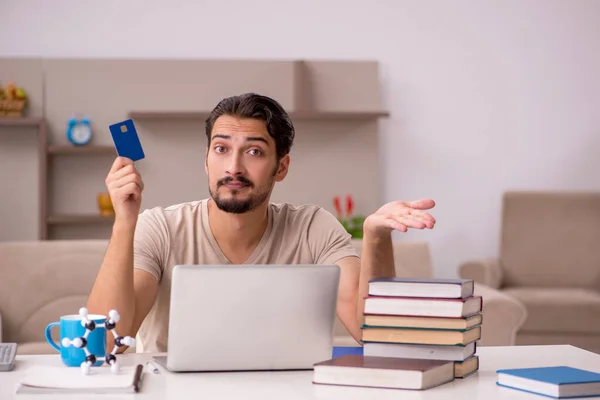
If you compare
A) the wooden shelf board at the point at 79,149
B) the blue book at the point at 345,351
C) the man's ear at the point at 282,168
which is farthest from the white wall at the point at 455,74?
the blue book at the point at 345,351

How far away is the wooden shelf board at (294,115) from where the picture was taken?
5.16m

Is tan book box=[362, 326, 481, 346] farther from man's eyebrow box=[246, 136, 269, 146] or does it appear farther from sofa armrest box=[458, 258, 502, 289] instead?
sofa armrest box=[458, 258, 502, 289]

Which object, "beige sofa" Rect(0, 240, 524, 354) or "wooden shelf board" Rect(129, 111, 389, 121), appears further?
"wooden shelf board" Rect(129, 111, 389, 121)

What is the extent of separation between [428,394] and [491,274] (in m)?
3.84

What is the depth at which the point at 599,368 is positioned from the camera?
1643mm

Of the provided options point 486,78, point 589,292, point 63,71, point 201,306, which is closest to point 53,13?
point 63,71

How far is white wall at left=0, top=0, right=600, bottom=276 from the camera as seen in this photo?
5594 mm

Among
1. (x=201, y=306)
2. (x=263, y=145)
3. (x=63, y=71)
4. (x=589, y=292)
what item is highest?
(x=63, y=71)

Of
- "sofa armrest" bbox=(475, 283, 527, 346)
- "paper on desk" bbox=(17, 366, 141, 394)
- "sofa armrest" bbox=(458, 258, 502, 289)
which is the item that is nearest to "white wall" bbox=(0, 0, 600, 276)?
"sofa armrest" bbox=(458, 258, 502, 289)

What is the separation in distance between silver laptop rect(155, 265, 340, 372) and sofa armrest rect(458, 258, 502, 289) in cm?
371

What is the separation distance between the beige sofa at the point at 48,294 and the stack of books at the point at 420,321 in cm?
174

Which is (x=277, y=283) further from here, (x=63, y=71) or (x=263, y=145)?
(x=63, y=71)

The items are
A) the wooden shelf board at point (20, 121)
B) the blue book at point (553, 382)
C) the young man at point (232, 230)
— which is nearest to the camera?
the blue book at point (553, 382)

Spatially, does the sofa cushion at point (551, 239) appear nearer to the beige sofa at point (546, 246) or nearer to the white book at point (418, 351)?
the beige sofa at point (546, 246)
